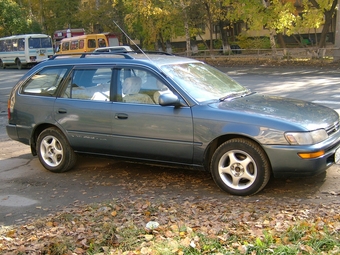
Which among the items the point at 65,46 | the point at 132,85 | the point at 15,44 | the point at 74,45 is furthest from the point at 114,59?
the point at 15,44

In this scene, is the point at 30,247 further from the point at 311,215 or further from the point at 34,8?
the point at 34,8

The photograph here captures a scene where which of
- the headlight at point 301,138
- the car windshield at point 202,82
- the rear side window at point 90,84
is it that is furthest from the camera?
the rear side window at point 90,84

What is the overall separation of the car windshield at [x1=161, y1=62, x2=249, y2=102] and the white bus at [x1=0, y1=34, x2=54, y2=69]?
30421mm

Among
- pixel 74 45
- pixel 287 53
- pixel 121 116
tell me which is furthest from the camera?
pixel 74 45

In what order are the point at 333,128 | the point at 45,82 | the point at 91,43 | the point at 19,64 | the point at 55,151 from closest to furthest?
the point at 333,128
the point at 55,151
the point at 45,82
the point at 91,43
the point at 19,64

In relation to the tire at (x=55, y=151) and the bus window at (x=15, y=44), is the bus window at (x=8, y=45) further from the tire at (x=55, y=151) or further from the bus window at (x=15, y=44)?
the tire at (x=55, y=151)

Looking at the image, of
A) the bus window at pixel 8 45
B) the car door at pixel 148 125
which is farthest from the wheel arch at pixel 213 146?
the bus window at pixel 8 45

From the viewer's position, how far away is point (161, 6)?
32.3 m

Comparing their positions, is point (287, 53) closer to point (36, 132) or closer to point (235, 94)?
point (235, 94)

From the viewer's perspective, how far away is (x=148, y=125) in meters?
5.67

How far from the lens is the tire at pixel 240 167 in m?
5.05

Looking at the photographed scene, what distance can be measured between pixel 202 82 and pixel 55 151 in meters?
2.41

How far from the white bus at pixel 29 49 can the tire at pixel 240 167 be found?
104 ft

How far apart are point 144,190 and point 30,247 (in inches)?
78.6
